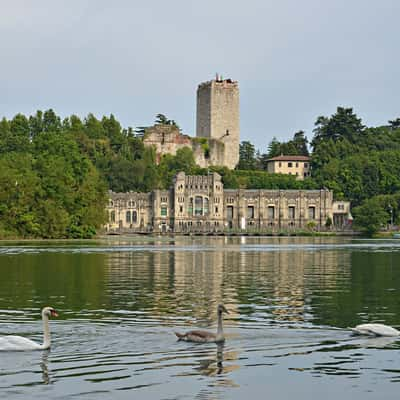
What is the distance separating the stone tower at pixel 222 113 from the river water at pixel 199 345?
13724 cm

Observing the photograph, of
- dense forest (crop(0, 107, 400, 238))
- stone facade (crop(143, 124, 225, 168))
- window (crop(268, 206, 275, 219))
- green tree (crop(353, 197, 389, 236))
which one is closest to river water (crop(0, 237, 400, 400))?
dense forest (crop(0, 107, 400, 238))

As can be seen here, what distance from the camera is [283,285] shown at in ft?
127

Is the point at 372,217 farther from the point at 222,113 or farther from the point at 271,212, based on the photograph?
the point at 222,113

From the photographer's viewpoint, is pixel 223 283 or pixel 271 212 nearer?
pixel 223 283

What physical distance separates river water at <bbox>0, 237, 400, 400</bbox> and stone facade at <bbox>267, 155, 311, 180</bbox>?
476ft

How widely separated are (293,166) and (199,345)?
16907 cm

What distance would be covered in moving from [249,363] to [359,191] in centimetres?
15213

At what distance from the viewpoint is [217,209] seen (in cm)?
16888

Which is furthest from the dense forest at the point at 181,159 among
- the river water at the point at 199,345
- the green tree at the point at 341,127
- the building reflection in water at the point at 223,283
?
the river water at the point at 199,345

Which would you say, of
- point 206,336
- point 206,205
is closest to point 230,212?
point 206,205

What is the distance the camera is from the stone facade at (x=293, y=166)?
189m

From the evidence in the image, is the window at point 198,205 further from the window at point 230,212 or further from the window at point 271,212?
the window at point 271,212

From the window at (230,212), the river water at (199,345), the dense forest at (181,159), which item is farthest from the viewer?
the window at (230,212)

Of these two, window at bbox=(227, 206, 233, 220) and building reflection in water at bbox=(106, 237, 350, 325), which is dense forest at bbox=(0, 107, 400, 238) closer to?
window at bbox=(227, 206, 233, 220)
